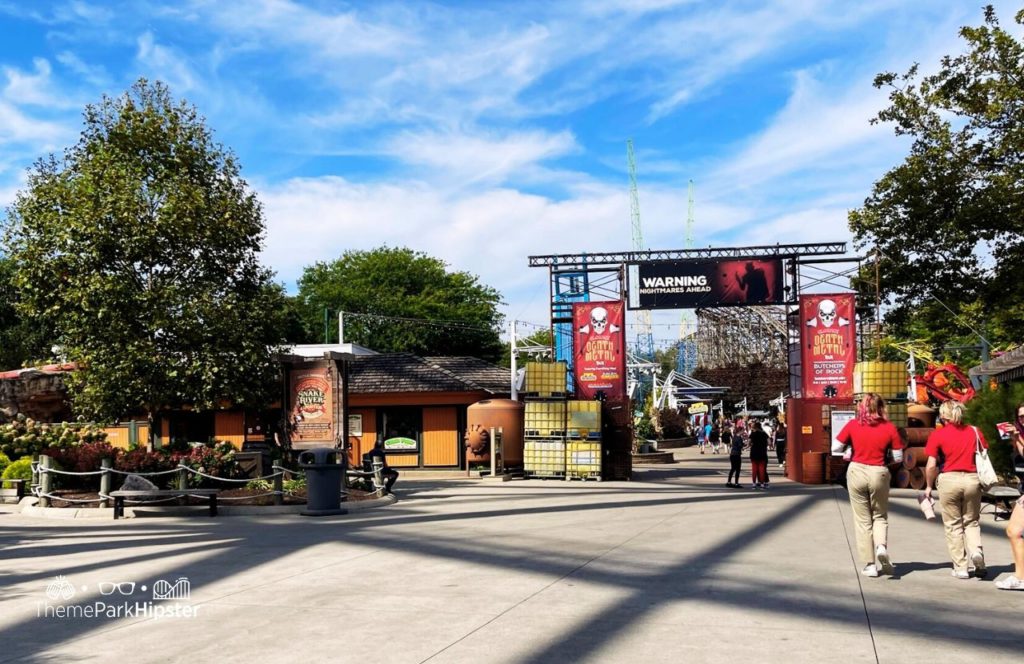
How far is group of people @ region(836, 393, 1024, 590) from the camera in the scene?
31.1ft

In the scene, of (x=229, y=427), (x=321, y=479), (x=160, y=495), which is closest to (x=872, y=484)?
(x=321, y=479)

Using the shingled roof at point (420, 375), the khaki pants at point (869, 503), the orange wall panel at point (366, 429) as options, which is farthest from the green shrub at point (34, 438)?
the khaki pants at point (869, 503)

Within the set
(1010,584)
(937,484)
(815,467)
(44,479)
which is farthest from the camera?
(815,467)

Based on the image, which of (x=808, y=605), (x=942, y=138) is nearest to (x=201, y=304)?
(x=808, y=605)

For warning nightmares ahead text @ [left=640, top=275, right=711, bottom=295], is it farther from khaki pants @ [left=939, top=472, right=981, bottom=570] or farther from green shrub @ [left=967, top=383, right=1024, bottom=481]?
khaki pants @ [left=939, top=472, right=981, bottom=570]

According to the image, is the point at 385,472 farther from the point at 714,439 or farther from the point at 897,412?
the point at 714,439

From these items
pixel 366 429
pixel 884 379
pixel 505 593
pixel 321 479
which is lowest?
pixel 505 593

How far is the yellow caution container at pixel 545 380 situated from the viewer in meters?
29.5

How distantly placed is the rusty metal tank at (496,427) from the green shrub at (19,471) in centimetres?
1421

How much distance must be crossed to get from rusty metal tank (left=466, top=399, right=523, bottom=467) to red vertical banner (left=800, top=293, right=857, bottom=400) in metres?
9.75

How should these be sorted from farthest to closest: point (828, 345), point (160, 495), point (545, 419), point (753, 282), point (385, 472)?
point (753, 282) → point (545, 419) → point (828, 345) → point (385, 472) → point (160, 495)

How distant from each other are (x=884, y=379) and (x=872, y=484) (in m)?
17.1

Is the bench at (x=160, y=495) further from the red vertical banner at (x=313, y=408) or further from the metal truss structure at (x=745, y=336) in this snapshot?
the metal truss structure at (x=745, y=336)

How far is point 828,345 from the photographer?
94.1 ft
